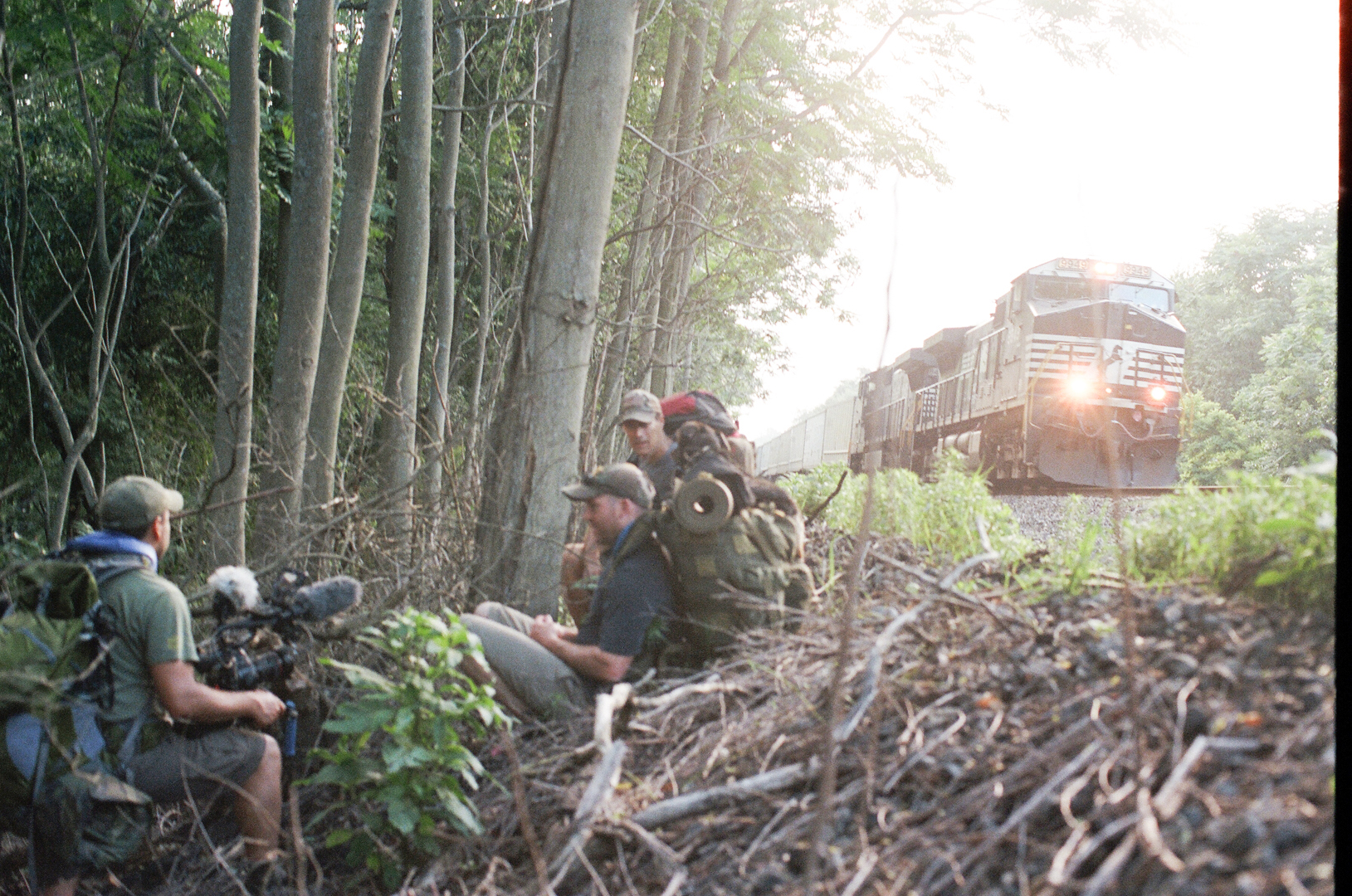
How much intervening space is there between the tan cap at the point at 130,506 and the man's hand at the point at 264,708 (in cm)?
75

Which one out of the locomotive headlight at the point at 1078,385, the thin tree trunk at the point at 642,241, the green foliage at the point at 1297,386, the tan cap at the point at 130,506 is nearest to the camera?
the tan cap at the point at 130,506

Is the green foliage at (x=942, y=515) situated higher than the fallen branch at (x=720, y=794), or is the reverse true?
the green foliage at (x=942, y=515)

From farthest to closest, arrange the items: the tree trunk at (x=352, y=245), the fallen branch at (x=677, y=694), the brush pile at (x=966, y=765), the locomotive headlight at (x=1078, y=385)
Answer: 1. the locomotive headlight at (x=1078, y=385)
2. the tree trunk at (x=352, y=245)
3. the fallen branch at (x=677, y=694)
4. the brush pile at (x=966, y=765)

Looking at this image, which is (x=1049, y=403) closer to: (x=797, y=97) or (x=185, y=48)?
(x=797, y=97)

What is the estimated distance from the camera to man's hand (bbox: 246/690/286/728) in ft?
12.0

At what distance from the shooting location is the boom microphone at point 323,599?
381 centimetres

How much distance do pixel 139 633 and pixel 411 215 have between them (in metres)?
6.20

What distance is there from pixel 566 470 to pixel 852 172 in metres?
11.1

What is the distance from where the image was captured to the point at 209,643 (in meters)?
4.02

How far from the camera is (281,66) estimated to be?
10.3m

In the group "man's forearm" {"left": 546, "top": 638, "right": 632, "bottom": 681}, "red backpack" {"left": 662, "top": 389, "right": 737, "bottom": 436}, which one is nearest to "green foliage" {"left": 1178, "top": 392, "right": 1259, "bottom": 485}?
"red backpack" {"left": 662, "top": 389, "right": 737, "bottom": 436}

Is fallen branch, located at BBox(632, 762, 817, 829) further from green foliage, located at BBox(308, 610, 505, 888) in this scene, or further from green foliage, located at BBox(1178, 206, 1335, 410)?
green foliage, located at BBox(1178, 206, 1335, 410)

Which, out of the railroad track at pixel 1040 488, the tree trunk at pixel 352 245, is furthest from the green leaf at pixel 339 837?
the railroad track at pixel 1040 488

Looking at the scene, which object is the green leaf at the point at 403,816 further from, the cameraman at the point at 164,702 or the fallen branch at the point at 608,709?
the fallen branch at the point at 608,709
